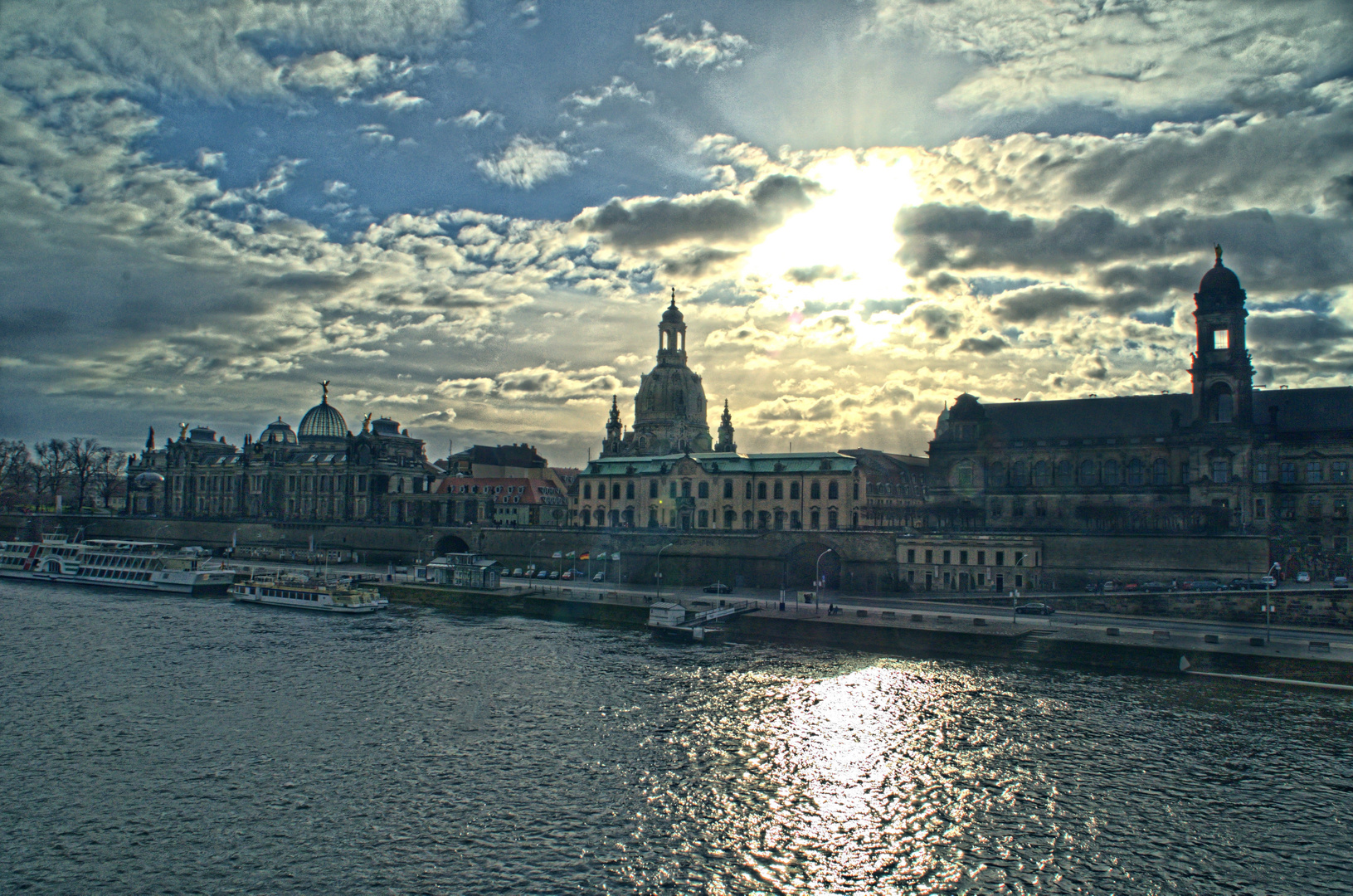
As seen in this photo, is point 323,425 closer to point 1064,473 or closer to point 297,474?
point 297,474

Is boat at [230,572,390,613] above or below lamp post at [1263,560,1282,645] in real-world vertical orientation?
below

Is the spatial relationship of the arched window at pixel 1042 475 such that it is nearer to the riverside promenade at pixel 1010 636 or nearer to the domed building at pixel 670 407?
the riverside promenade at pixel 1010 636

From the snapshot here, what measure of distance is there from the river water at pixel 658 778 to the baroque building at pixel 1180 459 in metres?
36.0

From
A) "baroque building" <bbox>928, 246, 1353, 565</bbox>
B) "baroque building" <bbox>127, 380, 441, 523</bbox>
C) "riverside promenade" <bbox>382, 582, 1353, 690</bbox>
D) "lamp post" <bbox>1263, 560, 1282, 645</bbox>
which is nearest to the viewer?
"riverside promenade" <bbox>382, 582, 1353, 690</bbox>

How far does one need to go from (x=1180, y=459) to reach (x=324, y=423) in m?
130

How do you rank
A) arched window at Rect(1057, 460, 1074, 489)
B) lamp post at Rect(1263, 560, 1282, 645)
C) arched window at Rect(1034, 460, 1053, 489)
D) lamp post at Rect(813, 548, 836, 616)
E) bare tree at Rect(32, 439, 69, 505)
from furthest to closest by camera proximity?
bare tree at Rect(32, 439, 69, 505) → arched window at Rect(1034, 460, 1053, 489) → arched window at Rect(1057, 460, 1074, 489) → lamp post at Rect(813, 548, 836, 616) → lamp post at Rect(1263, 560, 1282, 645)

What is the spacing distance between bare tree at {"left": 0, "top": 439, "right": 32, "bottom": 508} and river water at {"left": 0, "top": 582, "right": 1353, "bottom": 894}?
158579mm

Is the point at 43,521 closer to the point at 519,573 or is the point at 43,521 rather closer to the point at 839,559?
the point at 519,573

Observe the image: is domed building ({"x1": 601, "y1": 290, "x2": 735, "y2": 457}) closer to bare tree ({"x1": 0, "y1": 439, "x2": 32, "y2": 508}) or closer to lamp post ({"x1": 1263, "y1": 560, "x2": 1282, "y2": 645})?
lamp post ({"x1": 1263, "y1": 560, "x2": 1282, "y2": 645})

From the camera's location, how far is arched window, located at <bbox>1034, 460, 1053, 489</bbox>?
8494 centimetres

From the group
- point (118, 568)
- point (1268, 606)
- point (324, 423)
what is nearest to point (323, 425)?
point (324, 423)

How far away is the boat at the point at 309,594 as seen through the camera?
7300 centimetres

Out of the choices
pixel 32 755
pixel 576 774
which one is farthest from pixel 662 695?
pixel 32 755

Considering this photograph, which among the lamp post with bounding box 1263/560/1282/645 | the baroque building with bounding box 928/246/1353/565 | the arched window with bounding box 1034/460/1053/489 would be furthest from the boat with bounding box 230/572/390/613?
the lamp post with bounding box 1263/560/1282/645
